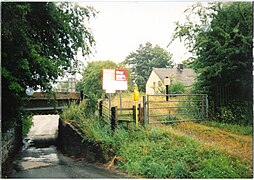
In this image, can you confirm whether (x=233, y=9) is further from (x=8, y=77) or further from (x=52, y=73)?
(x=8, y=77)

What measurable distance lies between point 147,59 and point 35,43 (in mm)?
24943

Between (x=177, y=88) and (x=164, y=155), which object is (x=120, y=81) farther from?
(x=177, y=88)

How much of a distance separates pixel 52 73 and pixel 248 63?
17.4ft

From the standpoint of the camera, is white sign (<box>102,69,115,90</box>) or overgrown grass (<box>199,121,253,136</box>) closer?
overgrown grass (<box>199,121,253,136</box>)

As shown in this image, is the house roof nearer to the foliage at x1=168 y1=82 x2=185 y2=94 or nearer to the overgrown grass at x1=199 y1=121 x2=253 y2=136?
the foliage at x1=168 y1=82 x2=185 y2=94

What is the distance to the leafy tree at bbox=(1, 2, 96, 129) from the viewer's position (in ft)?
19.9

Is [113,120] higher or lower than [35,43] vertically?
lower

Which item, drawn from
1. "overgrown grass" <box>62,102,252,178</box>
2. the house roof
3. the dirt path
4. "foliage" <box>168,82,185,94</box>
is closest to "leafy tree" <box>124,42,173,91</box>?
the house roof

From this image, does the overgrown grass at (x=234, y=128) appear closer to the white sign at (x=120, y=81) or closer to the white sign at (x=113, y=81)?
the white sign at (x=120, y=81)

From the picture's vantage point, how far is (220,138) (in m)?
7.77

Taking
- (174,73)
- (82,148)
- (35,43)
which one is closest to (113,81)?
(82,148)

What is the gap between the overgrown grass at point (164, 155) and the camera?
226 inches

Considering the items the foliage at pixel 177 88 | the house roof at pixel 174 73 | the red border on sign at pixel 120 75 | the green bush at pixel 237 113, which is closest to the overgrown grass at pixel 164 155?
the red border on sign at pixel 120 75

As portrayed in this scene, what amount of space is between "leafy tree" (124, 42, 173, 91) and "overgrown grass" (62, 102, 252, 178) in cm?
2164
